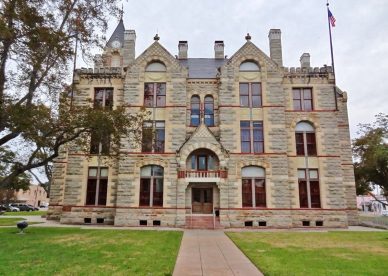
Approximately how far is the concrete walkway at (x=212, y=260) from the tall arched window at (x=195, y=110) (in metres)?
13.3

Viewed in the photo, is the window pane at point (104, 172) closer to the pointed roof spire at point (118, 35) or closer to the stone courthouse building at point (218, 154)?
the stone courthouse building at point (218, 154)

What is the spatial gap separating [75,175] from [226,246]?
16707 mm

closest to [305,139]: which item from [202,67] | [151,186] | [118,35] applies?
[202,67]

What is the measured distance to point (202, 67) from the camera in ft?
103

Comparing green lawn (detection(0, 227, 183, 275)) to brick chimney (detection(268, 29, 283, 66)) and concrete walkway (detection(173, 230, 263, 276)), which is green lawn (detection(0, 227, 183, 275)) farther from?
brick chimney (detection(268, 29, 283, 66))

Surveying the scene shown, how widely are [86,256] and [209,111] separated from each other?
60.7 ft

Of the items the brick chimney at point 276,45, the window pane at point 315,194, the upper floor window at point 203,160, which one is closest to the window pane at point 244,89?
the brick chimney at point 276,45

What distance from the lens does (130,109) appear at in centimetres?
2719

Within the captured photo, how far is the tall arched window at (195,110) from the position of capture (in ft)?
90.9

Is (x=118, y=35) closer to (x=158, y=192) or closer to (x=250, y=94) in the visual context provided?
(x=250, y=94)

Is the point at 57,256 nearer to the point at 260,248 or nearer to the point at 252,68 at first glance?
the point at 260,248

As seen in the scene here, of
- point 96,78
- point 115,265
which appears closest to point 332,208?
point 115,265

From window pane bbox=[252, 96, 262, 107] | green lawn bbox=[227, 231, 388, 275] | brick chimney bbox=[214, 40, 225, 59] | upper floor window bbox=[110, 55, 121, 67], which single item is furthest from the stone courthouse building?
green lawn bbox=[227, 231, 388, 275]

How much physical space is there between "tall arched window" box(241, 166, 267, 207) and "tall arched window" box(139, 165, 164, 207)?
6.74 metres
